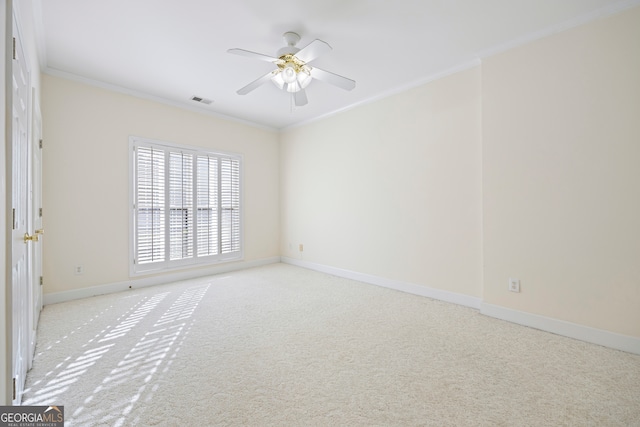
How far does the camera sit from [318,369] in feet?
6.54

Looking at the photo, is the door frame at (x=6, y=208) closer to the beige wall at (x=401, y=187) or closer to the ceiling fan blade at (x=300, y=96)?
the ceiling fan blade at (x=300, y=96)

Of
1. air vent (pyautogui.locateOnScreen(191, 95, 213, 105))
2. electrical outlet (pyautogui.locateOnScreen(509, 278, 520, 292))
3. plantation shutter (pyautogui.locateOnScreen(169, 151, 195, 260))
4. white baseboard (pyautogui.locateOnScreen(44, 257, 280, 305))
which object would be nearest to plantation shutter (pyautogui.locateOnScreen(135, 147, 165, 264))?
plantation shutter (pyautogui.locateOnScreen(169, 151, 195, 260))

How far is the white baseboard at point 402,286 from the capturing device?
3246mm

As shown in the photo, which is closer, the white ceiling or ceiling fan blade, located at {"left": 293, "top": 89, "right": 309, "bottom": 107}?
the white ceiling

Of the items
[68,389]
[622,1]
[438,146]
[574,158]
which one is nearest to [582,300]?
[574,158]

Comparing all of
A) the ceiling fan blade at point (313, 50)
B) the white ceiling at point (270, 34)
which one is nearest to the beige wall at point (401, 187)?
the white ceiling at point (270, 34)

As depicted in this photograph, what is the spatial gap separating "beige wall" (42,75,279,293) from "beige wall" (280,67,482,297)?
2278mm

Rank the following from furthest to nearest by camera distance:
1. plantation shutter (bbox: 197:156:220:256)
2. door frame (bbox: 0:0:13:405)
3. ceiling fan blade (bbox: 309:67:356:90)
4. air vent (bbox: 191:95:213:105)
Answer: plantation shutter (bbox: 197:156:220:256)
air vent (bbox: 191:95:213:105)
ceiling fan blade (bbox: 309:67:356:90)
door frame (bbox: 0:0:13:405)

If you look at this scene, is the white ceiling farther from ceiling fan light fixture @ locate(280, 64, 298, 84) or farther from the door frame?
the door frame

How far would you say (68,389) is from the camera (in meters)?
1.75

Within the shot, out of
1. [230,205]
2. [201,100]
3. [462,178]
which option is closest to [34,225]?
[201,100]

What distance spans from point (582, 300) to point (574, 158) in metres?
1.22

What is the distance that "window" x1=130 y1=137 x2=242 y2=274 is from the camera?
4.01 m

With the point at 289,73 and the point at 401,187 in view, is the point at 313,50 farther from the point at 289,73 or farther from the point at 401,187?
the point at 401,187
